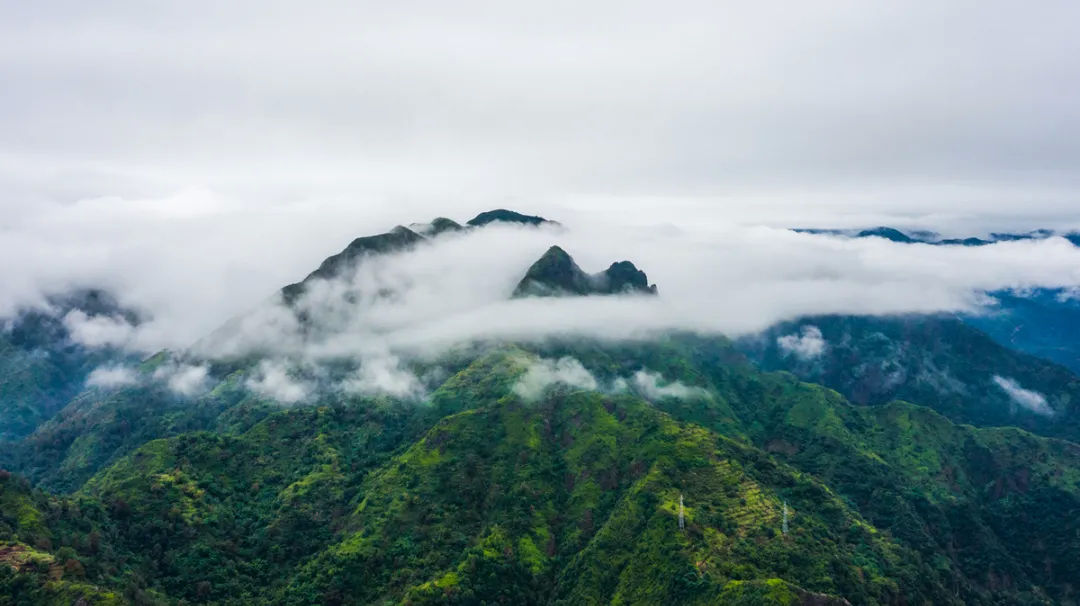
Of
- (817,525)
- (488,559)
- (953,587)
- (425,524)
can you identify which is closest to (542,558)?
(488,559)

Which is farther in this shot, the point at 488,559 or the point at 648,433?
the point at 648,433

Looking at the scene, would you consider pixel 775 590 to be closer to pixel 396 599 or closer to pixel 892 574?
pixel 892 574

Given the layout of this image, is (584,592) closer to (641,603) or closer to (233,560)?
(641,603)

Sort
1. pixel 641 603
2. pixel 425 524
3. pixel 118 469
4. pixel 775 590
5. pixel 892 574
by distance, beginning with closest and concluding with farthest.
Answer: pixel 775 590
pixel 641 603
pixel 892 574
pixel 425 524
pixel 118 469

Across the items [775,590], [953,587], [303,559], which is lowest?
[953,587]

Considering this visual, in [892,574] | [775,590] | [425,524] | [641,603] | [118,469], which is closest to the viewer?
[775,590]

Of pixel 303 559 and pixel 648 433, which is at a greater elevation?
pixel 648 433

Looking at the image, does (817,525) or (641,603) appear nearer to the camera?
(641,603)

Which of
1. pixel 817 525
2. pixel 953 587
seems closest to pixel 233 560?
pixel 817 525

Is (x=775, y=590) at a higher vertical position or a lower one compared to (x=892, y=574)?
higher
